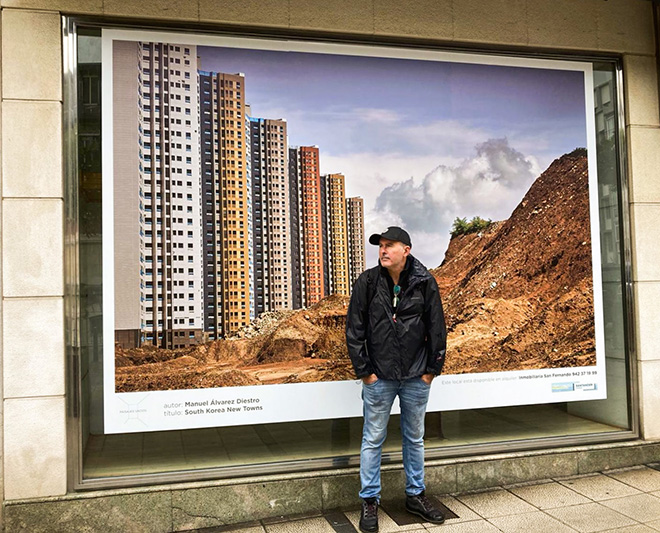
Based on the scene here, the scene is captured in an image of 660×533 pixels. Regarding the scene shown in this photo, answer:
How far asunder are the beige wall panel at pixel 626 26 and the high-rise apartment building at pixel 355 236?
276 centimetres

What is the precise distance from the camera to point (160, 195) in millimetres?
4773

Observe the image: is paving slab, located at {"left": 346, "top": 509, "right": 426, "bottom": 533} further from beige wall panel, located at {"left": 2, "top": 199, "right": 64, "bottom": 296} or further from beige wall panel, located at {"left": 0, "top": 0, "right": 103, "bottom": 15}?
beige wall panel, located at {"left": 0, "top": 0, "right": 103, "bottom": 15}

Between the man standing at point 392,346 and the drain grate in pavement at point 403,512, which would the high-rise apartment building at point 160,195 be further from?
the drain grate in pavement at point 403,512

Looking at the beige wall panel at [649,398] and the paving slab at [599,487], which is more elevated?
the beige wall panel at [649,398]

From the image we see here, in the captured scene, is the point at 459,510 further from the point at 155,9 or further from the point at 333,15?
the point at 155,9

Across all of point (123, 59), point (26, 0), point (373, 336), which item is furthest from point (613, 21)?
point (26, 0)

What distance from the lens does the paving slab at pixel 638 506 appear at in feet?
14.6

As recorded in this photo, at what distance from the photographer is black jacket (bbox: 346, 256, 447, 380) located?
4.37 meters

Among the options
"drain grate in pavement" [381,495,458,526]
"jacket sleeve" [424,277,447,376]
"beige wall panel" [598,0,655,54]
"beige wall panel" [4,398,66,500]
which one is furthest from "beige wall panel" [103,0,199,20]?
"drain grate in pavement" [381,495,458,526]

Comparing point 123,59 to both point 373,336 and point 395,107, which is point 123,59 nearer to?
point 395,107

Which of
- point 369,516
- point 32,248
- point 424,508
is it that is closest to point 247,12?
point 32,248

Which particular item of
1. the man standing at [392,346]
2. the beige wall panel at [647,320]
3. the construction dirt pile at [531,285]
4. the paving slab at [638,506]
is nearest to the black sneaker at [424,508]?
the man standing at [392,346]

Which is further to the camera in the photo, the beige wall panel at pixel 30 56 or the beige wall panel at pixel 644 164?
the beige wall panel at pixel 644 164

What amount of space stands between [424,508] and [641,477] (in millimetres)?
2122
